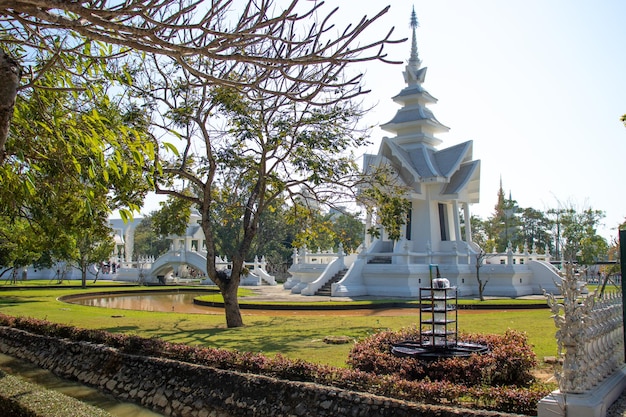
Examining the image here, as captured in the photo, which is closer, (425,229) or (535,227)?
(425,229)

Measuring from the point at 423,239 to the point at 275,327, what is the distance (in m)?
16.9

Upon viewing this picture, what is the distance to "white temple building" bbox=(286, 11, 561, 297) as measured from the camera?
2648 centimetres

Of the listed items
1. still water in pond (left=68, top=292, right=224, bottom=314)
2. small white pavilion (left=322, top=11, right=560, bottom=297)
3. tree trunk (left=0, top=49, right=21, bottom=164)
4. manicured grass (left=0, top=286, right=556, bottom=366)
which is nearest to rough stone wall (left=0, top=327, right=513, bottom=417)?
manicured grass (left=0, top=286, right=556, bottom=366)

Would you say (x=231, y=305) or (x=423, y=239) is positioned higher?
(x=423, y=239)

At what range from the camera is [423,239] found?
97.8 ft

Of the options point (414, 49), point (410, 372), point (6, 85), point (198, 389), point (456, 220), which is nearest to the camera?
point (6, 85)

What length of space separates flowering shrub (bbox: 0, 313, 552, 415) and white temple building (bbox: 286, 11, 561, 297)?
55.6 ft

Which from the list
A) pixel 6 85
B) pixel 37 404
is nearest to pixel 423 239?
pixel 37 404

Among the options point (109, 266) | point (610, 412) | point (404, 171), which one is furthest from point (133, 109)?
point (109, 266)

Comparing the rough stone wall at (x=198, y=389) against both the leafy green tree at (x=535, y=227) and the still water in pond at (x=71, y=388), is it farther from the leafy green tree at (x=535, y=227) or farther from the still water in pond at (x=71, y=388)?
the leafy green tree at (x=535, y=227)

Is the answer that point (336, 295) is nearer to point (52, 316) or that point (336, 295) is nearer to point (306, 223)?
point (306, 223)

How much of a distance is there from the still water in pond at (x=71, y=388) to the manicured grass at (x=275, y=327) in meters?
2.02

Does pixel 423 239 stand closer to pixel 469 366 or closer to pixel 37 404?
pixel 469 366

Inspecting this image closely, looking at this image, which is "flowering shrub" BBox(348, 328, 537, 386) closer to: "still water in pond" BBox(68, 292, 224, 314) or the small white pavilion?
"still water in pond" BBox(68, 292, 224, 314)
